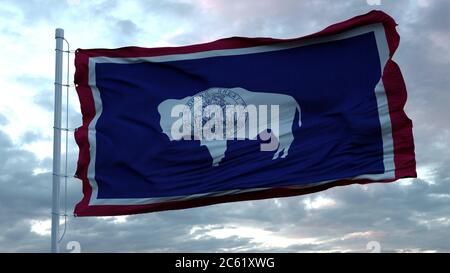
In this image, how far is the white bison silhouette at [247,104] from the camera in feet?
49.7

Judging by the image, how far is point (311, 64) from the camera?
1559cm

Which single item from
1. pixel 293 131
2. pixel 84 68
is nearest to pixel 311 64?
pixel 293 131

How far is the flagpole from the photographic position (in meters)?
14.0

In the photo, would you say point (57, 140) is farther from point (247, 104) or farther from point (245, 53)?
point (245, 53)

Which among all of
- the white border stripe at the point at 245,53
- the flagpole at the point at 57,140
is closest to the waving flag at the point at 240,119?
the white border stripe at the point at 245,53

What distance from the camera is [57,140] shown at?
46.7ft

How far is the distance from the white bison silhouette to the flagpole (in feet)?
7.58

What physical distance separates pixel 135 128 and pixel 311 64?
4.13 m

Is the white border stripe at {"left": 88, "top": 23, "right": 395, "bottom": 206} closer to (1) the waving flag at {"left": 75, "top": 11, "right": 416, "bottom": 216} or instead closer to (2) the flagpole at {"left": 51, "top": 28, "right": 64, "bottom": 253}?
(1) the waving flag at {"left": 75, "top": 11, "right": 416, "bottom": 216}

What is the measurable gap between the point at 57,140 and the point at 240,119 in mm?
3884

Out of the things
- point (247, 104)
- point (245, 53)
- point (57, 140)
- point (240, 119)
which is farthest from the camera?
point (245, 53)

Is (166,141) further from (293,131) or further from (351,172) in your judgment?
(351,172)

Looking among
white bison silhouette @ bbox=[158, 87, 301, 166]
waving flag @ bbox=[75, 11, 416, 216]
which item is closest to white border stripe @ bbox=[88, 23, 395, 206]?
waving flag @ bbox=[75, 11, 416, 216]

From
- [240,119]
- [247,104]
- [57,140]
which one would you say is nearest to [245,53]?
[247,104]
